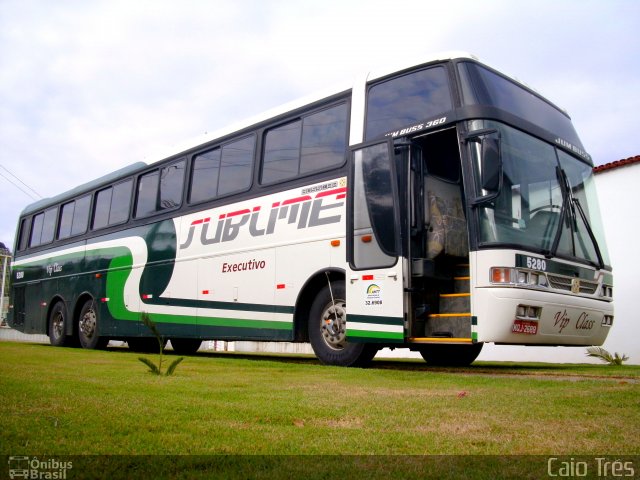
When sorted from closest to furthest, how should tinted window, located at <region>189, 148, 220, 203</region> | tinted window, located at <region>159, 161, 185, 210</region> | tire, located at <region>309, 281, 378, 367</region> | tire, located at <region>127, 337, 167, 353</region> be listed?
tire, located at <region>309, 281, 378, 367</region>
tinted window, located at <region>189, 148, 220, 203</region>
tinted window, located at <region>159, 161, 185, 210</region>
tire, located at <region>127, 337, 167, 353</region>

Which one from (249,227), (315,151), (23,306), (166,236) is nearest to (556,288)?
(315,151)

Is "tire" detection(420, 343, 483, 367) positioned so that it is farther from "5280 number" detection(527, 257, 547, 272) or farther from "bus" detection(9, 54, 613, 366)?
"5280 number" detection(527, 257, 547, 272)

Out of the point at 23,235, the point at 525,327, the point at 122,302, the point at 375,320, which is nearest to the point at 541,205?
the point at 525,327

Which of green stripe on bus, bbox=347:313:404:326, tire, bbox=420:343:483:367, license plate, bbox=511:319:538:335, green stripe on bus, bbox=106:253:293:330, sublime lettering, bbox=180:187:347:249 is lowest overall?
tire, bbox=420:343:483:367

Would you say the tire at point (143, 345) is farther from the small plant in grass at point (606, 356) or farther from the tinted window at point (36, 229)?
the small plant in grass at point (606, 356)

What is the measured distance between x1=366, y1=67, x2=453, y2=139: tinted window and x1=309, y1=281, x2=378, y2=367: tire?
83.8 inches

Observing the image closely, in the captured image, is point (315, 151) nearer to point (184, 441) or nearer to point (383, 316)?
point (383, 316)

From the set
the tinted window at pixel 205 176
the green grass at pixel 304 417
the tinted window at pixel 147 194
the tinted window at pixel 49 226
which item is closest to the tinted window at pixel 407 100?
the green grass at pixel 304 417

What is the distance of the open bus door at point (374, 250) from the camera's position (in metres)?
7.84

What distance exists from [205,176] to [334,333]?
13.7 feet

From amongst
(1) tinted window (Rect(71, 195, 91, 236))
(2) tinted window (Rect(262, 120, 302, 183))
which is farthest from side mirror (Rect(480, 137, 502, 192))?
(1) tinted window (Rect(71, 195, 91, 236))

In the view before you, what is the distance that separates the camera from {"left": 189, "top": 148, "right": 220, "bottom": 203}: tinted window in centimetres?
1123

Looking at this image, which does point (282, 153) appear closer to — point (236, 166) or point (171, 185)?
point (236, 166)

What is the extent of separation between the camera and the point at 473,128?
7449 millimetres
